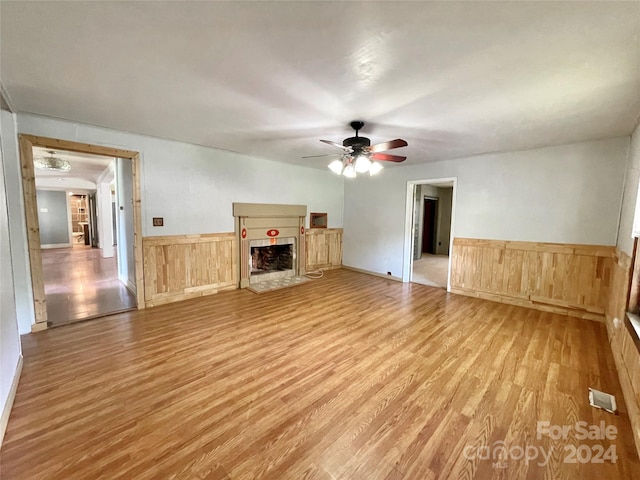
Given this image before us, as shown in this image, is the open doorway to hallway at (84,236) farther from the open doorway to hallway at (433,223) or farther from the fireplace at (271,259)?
the open doorway to hallway at (433,223)

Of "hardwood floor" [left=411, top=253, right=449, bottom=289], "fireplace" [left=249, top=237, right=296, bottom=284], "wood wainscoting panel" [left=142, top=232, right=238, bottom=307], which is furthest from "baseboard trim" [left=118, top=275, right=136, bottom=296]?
"hardwood floor" [left=411, top=253, right=449, bottom=289]

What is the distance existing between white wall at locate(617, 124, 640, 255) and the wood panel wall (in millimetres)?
146

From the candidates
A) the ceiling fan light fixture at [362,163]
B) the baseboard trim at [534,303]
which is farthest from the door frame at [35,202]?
the baseboard trim at [534,303]

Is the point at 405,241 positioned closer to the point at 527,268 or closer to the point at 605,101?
the point at 527,268

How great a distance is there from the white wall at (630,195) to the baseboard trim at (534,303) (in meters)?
1.06

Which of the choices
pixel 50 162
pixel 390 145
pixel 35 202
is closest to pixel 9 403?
pixel 35 202

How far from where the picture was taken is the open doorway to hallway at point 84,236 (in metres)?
3.96

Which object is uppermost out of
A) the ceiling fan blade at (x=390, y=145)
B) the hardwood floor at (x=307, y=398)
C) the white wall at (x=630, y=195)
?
the ceiling fan blade at (x=390, y=145)

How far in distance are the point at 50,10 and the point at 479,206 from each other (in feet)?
17.4

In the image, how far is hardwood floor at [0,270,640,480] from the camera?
4.83ft

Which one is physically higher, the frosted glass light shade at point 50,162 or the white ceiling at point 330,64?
the white ceiling at point 330,64

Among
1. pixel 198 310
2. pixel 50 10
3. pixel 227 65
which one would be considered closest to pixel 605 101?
pixel 227 65

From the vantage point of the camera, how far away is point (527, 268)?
4.05 m

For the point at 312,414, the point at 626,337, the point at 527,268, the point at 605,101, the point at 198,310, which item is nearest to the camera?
the point at 312,414
